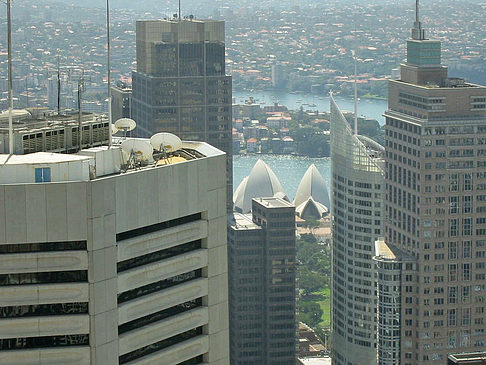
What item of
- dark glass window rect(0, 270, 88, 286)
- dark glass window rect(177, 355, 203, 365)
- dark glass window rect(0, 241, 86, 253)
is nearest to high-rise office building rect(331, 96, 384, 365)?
dark glass window rect(177, 355, 203, 365)

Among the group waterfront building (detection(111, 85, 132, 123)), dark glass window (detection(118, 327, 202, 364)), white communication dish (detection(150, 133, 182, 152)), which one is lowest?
waterfront building (detection(111, 85, 132, 123))

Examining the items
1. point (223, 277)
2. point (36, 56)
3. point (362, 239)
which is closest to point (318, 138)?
point (36, 56)

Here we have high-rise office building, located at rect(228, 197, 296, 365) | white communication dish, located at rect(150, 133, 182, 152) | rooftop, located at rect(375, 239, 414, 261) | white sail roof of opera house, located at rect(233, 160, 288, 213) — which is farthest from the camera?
white sail roof of opera house, located at rect(233, 160, 288, 213)

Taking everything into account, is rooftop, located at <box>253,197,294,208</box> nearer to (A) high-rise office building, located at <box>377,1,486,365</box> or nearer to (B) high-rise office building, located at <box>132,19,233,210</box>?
(B) high-rise office building, located at <box>132,19,233,210</box>

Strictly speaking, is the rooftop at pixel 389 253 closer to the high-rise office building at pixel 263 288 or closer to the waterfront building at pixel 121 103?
the high-rise office building at pixel 263 288

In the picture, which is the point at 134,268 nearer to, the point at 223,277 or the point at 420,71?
the point at 223,277
